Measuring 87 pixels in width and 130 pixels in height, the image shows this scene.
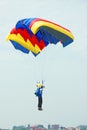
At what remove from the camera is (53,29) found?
3672 centimetres

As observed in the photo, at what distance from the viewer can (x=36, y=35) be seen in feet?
127

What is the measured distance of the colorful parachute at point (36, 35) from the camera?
121ft

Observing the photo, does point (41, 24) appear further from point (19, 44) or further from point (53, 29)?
point (19, 44)

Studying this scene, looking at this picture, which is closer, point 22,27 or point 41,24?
point 41,24

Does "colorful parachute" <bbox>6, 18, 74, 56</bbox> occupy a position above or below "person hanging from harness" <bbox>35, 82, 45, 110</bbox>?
above

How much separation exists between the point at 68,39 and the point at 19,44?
4.39 m

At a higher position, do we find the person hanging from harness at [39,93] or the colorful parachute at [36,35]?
the colorful parachute at [36,35]

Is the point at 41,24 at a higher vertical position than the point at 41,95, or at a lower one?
higher

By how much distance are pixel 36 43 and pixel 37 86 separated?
13.7ft

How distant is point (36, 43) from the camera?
39.2 meters

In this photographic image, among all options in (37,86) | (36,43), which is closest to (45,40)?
(36,43)

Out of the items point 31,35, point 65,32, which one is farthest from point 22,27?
point 65,32

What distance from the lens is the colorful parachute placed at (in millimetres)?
36750

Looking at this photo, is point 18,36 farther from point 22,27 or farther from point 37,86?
point 37,86
